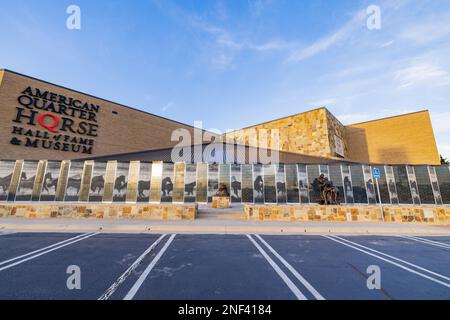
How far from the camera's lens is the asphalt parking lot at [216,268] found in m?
3.15

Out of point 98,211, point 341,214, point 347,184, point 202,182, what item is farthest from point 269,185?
point 98,211

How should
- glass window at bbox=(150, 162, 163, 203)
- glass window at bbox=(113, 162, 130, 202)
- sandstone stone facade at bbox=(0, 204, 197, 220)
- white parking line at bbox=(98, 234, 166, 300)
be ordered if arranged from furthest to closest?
glass window at bbox=(150, 162, 163, 203) < glass window at bbox=(113, 162, 130, 202) < sandstone stone facade at bbox=(0, 204, 197, 220) < white parking line at bbox=(98, 234, 166, 300)

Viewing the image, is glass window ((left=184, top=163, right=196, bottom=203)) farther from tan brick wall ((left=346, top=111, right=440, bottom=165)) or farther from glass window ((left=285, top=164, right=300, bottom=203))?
tan brick wall ((left=346, top=111, right=440, bottom=165))

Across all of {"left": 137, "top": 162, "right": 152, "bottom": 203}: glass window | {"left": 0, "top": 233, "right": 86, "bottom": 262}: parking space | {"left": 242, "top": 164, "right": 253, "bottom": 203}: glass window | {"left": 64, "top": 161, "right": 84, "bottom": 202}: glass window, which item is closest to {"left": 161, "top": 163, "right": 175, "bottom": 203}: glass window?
{"left": 137, "top": 162, "right": 152, "bottom": 203}: glass window

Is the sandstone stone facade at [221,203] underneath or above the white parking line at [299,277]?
above

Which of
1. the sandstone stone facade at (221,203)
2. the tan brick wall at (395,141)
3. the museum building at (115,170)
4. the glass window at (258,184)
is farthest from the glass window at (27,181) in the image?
the tan brick wall at (395,141)

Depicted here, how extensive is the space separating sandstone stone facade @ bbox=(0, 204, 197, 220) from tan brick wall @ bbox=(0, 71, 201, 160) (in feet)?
48.4

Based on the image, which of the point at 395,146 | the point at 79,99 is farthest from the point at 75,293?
the point at 395,146

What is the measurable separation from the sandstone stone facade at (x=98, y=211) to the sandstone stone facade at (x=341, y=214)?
4216 mm

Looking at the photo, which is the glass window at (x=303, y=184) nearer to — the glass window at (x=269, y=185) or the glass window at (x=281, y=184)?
the glass window at (x=281, y=184)

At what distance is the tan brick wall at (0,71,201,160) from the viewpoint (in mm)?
19156

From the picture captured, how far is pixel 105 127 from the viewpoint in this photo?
25219mm

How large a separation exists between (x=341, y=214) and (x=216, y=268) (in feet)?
31.6
